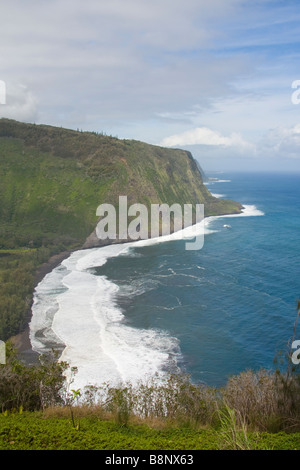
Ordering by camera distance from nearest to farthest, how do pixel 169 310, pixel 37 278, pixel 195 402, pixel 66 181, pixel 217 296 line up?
pixel 195 402
pixel 169 310
pixel 217 296
pixel 37 278
pixel 66 181

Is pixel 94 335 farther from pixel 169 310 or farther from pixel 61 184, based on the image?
pixel 61 184

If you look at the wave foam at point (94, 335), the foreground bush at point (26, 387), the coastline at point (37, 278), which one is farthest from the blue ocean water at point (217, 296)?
the foreground bush at point (26, 387)

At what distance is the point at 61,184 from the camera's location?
10944 cm

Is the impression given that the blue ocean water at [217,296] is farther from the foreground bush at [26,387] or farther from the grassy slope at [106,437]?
the foreground bush at [26,387]

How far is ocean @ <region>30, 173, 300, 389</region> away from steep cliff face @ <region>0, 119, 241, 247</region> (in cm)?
1299

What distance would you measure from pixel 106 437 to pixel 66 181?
99.9m

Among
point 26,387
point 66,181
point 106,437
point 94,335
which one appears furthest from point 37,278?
point 106,437

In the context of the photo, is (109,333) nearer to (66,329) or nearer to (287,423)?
(66,329)

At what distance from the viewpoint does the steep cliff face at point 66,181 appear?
96312 mm

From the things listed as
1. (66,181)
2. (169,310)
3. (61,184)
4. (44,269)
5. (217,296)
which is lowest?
(169,310)

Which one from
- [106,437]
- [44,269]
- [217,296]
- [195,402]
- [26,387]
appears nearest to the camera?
[106,437]

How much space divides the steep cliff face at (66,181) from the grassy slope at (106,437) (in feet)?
237

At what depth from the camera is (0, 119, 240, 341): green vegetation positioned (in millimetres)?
89000

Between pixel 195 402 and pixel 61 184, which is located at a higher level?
pixel 61 184
